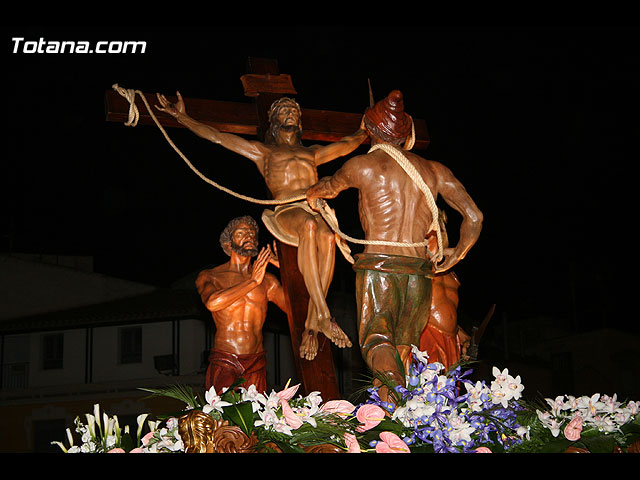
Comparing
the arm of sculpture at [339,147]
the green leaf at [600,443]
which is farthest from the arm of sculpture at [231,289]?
the green leaf at [600,443]

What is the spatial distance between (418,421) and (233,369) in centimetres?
411

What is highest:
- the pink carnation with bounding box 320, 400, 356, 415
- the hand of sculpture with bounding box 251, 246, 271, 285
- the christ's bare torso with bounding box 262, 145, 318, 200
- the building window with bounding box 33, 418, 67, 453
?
the christ's bare torso with bounding box 262, 145, 318, 200

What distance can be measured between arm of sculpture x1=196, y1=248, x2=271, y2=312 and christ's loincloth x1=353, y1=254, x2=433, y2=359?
174cm

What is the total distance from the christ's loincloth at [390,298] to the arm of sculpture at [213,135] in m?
1.99

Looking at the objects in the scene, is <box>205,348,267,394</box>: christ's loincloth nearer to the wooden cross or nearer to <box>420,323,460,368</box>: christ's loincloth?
the wooden cross

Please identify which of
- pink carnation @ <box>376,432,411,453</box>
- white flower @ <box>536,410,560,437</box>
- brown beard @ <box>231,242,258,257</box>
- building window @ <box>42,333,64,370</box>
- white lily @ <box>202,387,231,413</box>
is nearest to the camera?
pink carnation @ <box>376,432,411,453</box>

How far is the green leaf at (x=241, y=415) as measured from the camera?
12.4ft

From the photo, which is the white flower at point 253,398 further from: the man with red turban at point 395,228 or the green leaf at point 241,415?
the man with red turban at point 395,228

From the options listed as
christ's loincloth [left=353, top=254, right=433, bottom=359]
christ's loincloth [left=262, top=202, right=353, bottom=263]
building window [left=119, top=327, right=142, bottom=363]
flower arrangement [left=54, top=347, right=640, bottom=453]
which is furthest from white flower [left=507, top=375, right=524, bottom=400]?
building window [left=119, top=327, right=142, bottom=363]

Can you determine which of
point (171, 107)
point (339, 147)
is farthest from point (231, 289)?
point (171, 107)

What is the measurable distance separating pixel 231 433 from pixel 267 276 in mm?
4453

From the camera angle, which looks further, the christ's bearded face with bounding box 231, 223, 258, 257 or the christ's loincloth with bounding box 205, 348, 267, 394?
the christ's bearded face with bounding box 231, 223, 258, 257

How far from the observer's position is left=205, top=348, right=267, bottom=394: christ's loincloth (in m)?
7.71

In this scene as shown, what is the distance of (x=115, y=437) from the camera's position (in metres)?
4.30
